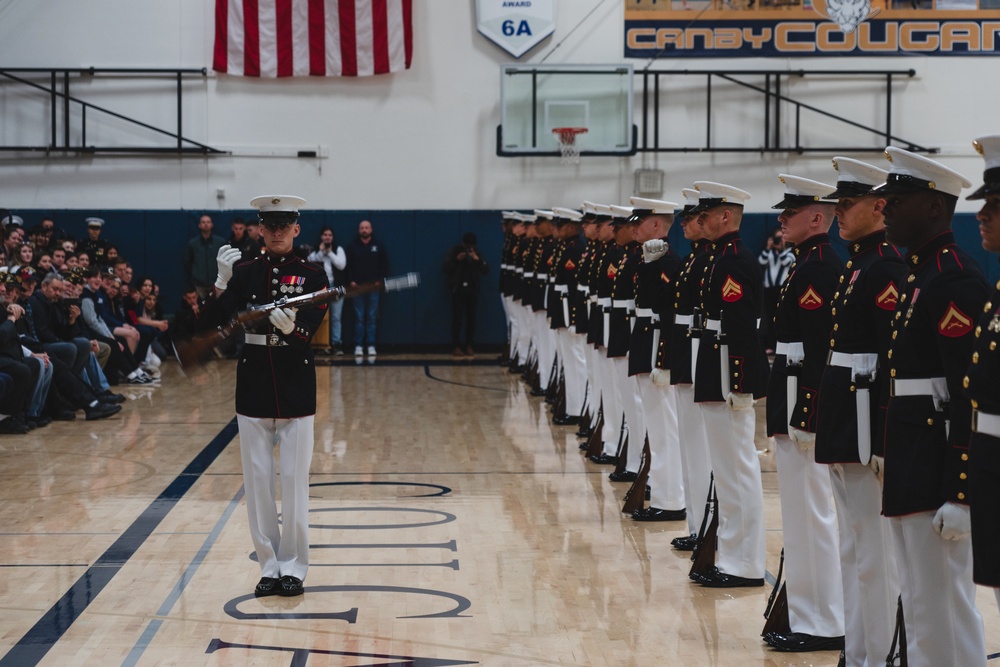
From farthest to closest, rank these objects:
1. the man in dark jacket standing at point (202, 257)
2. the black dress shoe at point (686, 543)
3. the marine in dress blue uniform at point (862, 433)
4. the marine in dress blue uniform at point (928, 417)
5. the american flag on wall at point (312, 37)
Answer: the american flag on wall at point (312, 37) → the man in dark jacket standing at point (202, 257) → the black dress shoe at point (686, 543) → the marine in dress blue uniform at point (862, 433) → the marine in dress blue uniform at point (928, 417)

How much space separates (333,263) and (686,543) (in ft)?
36.7

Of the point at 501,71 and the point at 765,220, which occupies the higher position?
the point at 501,71

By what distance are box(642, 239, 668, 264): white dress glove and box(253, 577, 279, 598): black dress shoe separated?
309 centimetres

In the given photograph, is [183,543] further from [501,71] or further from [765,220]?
[765,220]

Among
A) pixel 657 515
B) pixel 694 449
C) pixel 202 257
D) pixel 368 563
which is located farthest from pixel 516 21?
pixel 368 563

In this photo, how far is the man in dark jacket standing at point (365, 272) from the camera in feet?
56.1

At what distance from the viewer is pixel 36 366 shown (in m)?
10.4

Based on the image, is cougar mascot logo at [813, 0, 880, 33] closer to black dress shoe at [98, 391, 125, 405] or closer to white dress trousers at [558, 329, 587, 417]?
white dress trousers at [558, 329, 587, 417]

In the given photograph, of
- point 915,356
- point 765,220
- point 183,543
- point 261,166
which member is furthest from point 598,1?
point 915,356

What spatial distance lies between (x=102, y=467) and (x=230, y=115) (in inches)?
376

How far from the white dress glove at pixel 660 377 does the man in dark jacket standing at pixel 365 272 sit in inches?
400

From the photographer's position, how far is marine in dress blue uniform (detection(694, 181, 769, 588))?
18.7 feet

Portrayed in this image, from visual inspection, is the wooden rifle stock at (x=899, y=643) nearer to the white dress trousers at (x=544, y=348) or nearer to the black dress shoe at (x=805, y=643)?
the black dress shoe at (x=805, y=643)

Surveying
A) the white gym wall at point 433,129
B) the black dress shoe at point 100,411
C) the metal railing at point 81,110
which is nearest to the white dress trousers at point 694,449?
the black dress shoe at point 100,411
